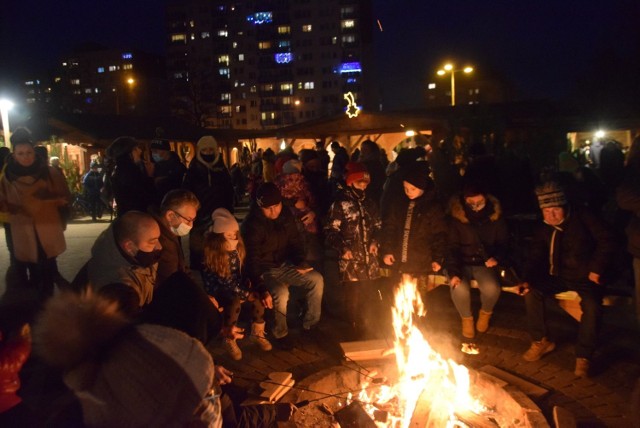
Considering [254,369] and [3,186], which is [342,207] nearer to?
[254,369]

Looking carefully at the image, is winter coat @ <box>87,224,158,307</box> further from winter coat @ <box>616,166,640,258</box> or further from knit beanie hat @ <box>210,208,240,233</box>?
winter coat @ <box>616,166,640,258</box>

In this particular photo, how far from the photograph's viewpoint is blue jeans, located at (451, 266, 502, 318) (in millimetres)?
5629

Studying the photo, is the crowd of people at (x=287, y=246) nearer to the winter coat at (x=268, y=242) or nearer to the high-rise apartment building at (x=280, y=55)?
the winter coat at (x=268, y=242)

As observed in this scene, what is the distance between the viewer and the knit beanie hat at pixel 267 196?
552 centimetres

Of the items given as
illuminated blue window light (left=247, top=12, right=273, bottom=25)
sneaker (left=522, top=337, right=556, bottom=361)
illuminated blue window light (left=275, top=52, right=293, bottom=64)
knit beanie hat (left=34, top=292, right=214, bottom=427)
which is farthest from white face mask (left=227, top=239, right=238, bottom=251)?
illuminated blue window light (left=247, top=12, right=273, bottom=25)

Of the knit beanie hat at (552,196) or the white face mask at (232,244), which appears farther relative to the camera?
the white face mask at (232,244)

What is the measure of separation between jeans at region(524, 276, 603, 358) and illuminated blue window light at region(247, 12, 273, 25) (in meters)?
→ 107

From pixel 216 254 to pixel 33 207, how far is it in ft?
9.12

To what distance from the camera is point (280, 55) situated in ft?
339

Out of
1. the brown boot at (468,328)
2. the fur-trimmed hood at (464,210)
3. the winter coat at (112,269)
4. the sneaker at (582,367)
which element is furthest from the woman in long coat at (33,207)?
the sneaker at (582,367)

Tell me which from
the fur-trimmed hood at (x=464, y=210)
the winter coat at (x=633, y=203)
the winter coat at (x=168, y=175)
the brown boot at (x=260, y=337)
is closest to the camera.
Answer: the winter coat at (x=633, y=203)

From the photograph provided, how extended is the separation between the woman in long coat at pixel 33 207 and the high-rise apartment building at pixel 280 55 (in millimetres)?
93921

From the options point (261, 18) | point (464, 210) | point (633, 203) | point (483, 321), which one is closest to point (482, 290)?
point (483, 321)

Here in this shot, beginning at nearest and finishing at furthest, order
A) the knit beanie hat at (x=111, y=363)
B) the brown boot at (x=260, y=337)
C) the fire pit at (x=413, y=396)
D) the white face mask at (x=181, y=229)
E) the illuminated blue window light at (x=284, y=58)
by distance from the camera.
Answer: the knit beanie hat at (x=111, y=363), the fire pit at (x=413, y=396), the white face mask at (x=181, y=229), the brown boot at (x=260, y=337), the illuminated blue window light at (x=284, y=58)
